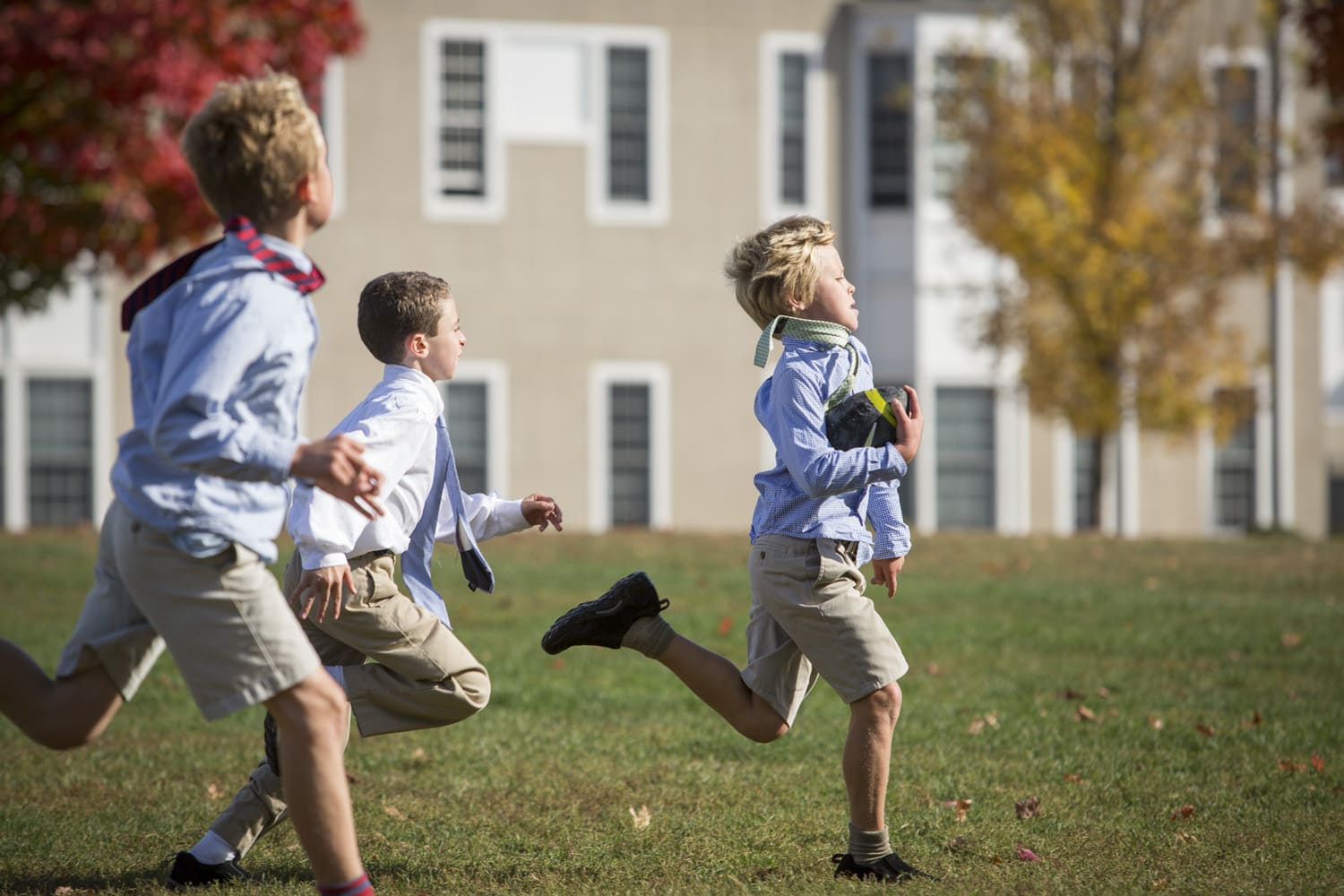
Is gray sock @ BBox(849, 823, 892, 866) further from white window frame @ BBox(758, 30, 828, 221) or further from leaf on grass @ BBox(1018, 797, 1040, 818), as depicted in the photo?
white window frame @ BBox(758, 30, 828, 221)

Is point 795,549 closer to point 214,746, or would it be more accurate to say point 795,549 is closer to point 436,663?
point 436,663

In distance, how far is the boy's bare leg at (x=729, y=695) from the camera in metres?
4.73

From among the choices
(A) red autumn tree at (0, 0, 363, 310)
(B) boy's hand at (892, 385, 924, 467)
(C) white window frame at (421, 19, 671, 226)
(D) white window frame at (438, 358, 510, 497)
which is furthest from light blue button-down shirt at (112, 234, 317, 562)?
(C) white window frame at (421, 19, 671, 226)

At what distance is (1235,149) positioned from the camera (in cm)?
2047

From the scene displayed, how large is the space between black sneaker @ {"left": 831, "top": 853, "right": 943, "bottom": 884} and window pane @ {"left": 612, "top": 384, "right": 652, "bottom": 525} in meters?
18.5

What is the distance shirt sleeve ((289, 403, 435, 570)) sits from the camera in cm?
429

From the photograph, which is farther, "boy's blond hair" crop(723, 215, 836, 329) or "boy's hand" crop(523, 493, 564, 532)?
"boy's hand" crop(523, 493, 564, 532)

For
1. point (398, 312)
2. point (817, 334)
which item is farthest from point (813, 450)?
point (398, 312)

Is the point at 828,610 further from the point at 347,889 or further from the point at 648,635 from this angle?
the point at 347,889

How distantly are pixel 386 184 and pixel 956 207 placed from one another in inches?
313

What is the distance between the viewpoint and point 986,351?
75.9ft

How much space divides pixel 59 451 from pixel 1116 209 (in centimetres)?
1450

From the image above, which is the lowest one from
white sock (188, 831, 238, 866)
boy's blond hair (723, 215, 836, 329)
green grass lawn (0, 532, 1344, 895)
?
green grass lawn (0, 532, 1344, 895)

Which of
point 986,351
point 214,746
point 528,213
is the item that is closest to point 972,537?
point 986,351
